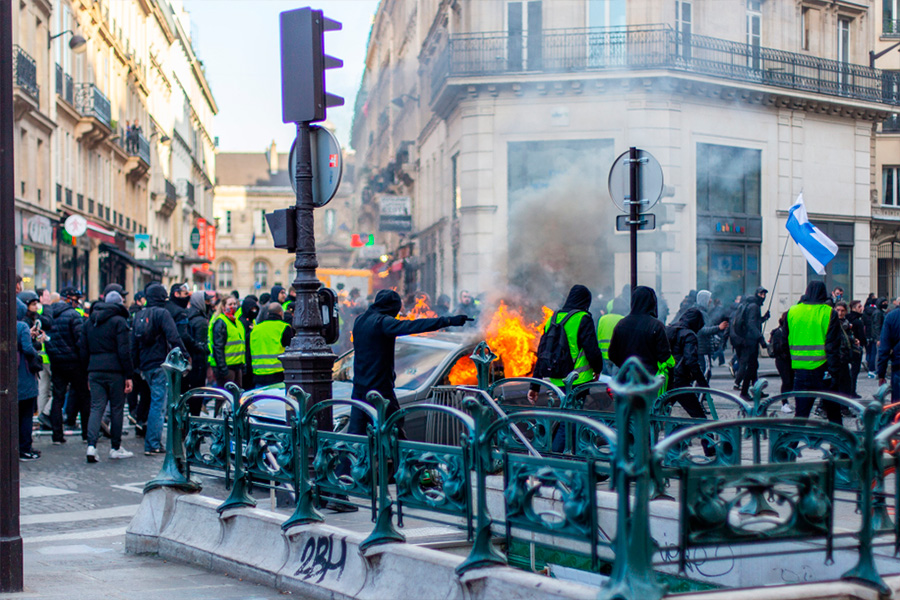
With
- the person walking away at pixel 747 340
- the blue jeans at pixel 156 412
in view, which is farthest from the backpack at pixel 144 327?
the person walking away at pixel 747 340

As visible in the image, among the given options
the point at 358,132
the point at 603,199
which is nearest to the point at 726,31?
the point at 603,199

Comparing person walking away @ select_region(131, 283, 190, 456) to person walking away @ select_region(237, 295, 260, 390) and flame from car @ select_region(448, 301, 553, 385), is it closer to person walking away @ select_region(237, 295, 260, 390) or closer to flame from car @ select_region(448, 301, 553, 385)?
person walking away @ select_region(237, 295, 260, 390)

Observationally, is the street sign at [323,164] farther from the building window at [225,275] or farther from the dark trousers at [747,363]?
the building window at [225,275]

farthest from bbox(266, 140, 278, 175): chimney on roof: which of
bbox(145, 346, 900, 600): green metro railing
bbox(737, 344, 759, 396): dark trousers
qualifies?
bbox(145, 346, 900, 600): green metro railing

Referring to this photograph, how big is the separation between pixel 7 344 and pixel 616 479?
3207mm

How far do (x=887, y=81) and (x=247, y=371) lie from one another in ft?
73.7

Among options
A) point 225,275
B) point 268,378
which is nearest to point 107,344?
point 268,378

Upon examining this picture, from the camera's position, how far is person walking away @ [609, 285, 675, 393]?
316 inches

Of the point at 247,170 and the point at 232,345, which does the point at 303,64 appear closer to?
the point at 232,345

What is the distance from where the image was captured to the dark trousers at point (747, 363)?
1477 cm

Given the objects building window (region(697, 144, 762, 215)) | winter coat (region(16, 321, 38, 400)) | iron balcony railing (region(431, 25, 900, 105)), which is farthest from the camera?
building window (region(697, 144, 762, 215))

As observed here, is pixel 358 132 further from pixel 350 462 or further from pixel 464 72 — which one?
pixel 350 462

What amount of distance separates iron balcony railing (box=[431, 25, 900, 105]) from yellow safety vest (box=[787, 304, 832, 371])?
14.7 metres

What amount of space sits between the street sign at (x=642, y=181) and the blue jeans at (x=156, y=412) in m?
5.17
